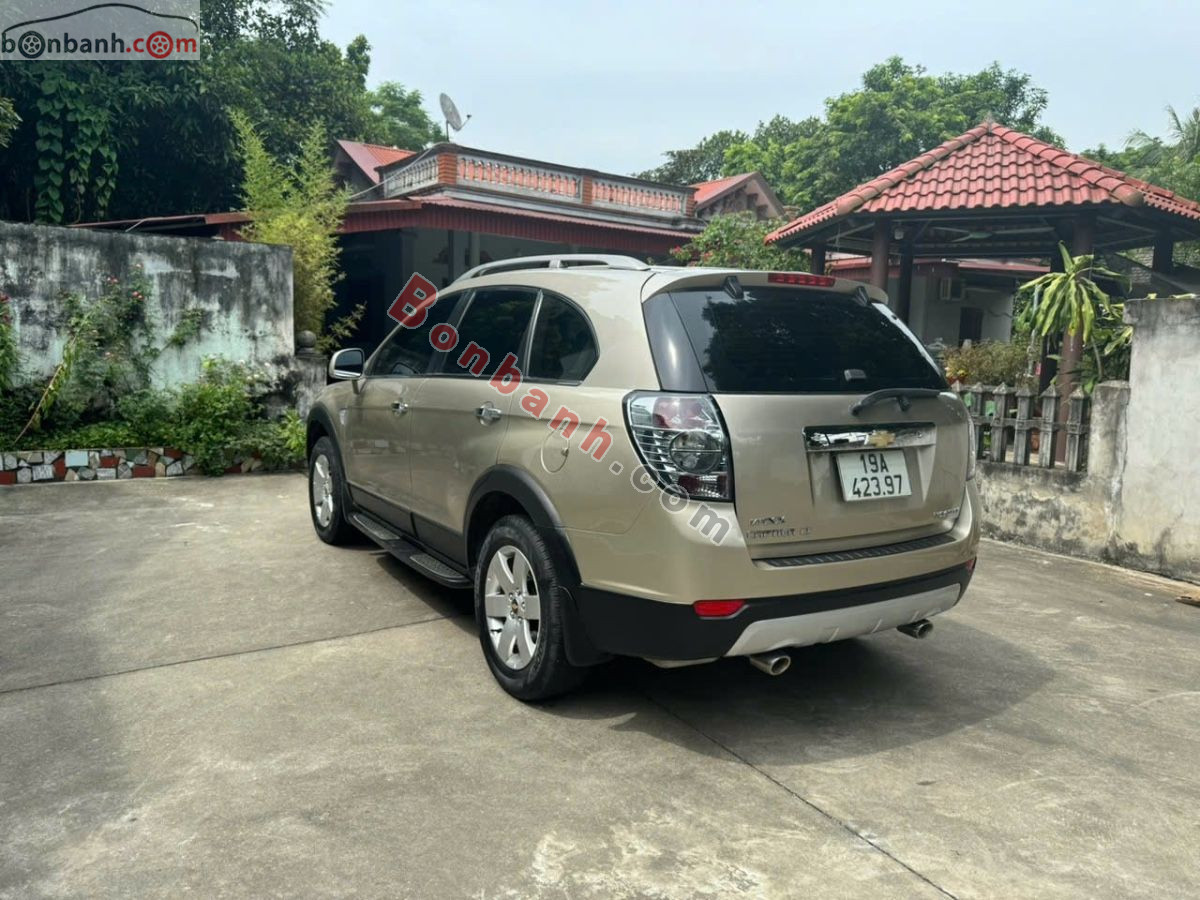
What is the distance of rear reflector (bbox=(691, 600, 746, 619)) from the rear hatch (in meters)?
0.17

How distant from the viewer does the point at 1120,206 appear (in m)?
8.55

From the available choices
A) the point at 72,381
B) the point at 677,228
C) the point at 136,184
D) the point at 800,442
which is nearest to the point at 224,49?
the point at 136,184

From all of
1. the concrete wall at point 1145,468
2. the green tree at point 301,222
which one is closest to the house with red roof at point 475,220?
A: the green tree at point 301,222

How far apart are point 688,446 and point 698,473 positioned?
9 centimetres

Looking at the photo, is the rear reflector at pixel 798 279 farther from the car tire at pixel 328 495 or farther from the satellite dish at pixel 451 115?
the satellite dish at pixel 451 115

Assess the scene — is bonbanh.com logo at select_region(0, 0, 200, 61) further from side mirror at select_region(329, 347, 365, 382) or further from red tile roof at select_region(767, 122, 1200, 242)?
red tile roof at select_region(767, 122, 1200, 242)

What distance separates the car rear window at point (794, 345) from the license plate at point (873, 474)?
24 cm

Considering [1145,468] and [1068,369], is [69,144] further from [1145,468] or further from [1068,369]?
[1145,468]

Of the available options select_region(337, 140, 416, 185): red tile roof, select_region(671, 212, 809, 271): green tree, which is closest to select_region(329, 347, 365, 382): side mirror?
select_region(671, 212, 809, 271): green tree

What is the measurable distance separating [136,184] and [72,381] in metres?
8.32

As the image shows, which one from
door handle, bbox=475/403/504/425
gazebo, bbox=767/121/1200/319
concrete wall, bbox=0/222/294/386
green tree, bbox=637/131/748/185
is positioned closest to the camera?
door handle, bbox=475/403/504/425

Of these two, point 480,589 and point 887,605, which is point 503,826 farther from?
point 887,605

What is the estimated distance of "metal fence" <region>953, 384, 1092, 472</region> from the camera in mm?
5918

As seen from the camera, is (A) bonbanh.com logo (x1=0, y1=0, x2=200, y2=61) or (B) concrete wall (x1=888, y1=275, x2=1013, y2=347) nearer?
(A) bonbanh.com logo (x1=0, y1=0, x2=200, y2=61)
